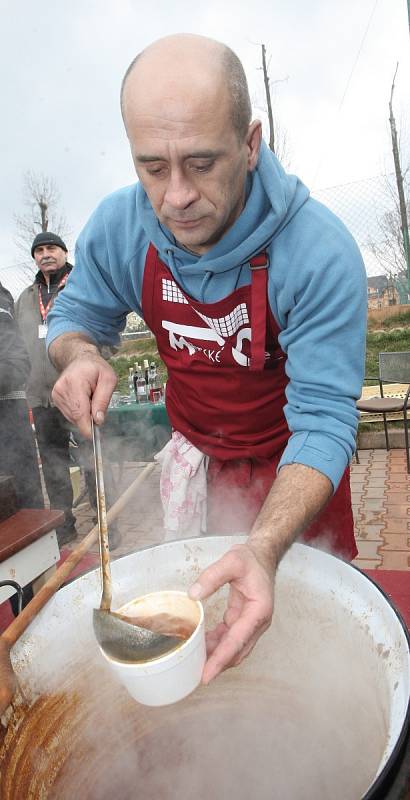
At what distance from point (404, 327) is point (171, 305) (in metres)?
7.71

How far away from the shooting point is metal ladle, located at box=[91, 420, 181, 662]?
2.69ft

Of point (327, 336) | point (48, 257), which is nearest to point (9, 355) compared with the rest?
Result: point (48, 257)

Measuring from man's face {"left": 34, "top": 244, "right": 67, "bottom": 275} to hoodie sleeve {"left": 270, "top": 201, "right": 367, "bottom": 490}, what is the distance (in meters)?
2.94

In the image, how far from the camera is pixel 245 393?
55.8 inches

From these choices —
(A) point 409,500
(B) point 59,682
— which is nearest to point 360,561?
(A) point 409,500

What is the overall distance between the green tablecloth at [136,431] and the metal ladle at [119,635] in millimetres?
3060

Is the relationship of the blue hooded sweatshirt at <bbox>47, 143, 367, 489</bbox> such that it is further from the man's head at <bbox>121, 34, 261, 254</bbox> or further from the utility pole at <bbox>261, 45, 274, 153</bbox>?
the utility pole at <bbox>261, 45, 274, 153</bbox>

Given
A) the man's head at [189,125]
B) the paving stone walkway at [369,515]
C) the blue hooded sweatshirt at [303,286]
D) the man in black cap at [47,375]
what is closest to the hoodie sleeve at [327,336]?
the blue hooded sweatshirt at [303,286]

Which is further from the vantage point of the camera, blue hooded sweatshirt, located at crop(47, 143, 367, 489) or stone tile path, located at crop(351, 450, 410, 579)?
stone tile path, located at crop(351, 450, 410, 579)

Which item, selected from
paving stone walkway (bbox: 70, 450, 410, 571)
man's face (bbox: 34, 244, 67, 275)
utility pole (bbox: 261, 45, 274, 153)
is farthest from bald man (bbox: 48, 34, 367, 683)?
utility pole (bbox: 261, 45, 274, 153)

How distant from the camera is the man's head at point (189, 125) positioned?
91cm

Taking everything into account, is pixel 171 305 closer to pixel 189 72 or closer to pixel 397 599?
pixel 189 72

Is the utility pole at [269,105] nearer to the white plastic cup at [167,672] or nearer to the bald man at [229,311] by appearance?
the bald man at [229,311]

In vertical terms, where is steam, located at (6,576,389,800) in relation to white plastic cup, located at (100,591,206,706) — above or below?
below
